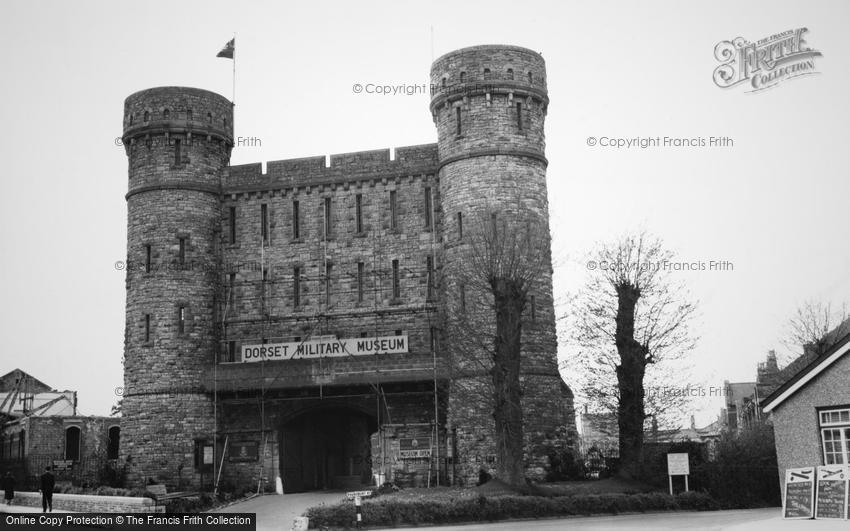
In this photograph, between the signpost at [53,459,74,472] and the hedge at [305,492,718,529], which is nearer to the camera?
the hedge at [305,492,718,529]

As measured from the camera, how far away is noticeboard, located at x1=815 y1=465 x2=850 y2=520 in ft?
66.9

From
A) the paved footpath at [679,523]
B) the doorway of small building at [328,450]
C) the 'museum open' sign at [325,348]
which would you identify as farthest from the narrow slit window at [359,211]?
the paved footpath at [679,523]

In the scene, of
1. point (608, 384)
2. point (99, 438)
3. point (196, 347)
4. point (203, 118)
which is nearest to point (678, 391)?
point (608, 384)

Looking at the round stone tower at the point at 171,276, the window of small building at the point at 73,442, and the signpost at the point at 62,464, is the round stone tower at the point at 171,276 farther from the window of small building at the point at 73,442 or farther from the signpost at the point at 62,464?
the window of small building at the point at 73,442

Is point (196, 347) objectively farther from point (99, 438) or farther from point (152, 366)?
point (99, 438)

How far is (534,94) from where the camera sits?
37844 millimetres

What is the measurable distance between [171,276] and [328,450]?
32.9 feet

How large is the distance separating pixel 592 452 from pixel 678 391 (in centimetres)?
390

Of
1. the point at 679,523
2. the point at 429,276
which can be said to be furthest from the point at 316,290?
the point at 679,523

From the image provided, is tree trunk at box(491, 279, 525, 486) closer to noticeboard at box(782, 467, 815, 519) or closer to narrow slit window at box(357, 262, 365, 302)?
narrow slit window at box(357, 262, 365, 302)

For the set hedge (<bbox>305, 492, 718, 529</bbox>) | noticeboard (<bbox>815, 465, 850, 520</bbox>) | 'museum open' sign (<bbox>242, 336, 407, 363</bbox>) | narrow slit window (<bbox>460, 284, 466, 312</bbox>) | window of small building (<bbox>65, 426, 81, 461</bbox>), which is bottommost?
hedge (<bbox>305, 492, 718, 529</bbox>)

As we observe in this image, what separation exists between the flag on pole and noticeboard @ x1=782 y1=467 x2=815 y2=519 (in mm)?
29515

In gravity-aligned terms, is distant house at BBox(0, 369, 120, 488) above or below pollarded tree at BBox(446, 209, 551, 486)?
below

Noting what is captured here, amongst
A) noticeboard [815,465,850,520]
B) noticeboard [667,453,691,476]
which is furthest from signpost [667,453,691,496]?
noticeboard [815,465,850,520]
